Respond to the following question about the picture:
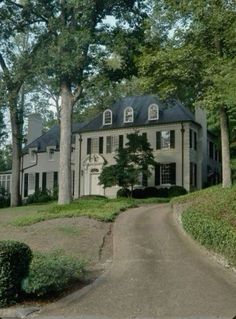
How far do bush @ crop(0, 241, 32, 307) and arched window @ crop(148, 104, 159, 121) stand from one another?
30.1 metres

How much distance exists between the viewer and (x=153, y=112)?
40.3 meters

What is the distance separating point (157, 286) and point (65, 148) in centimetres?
1697

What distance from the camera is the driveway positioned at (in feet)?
31.6

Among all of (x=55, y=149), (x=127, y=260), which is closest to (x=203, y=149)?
(x=55, y=149)

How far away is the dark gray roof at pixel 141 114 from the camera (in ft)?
128

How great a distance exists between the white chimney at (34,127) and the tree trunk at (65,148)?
23318mm

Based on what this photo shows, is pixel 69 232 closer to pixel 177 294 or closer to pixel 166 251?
pixel 166 251

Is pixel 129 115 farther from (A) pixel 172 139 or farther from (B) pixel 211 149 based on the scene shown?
(B) pixel 211 149

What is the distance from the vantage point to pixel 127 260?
13680 mm

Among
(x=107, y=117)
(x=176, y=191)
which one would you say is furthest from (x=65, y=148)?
(x=107, y=117)

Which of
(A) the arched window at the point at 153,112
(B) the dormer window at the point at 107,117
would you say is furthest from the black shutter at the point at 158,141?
(B) the dormer window at the point at 107,117

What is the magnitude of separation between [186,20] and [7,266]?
16.6m

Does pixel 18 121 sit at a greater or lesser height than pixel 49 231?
greater

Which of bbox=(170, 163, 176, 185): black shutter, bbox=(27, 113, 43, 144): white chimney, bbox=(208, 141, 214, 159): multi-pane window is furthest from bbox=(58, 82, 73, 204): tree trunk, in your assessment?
bbox=(27, 113, 43, 144): white chimney
